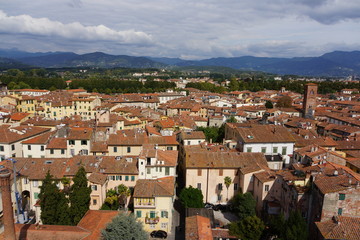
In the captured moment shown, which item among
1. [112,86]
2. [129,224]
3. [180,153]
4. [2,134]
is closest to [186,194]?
[129,224]

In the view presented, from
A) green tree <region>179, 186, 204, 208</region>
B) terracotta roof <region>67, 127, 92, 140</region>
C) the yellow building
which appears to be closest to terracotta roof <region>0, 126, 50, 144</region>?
terracotta roof <region>67, 127, 92, 140</region>

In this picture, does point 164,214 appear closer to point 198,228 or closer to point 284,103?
point 198,228

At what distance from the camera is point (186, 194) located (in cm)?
3834

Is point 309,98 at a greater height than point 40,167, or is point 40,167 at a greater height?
point 309,98

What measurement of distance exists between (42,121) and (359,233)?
215ft

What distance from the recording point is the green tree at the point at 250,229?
3009cm

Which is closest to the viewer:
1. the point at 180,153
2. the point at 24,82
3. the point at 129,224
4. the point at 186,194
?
the point at 129,224

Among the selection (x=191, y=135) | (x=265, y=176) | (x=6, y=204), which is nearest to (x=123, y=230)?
(x=6, y=204)

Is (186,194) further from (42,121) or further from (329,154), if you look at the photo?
(42,121)

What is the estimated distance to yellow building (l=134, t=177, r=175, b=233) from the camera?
34.6 metres

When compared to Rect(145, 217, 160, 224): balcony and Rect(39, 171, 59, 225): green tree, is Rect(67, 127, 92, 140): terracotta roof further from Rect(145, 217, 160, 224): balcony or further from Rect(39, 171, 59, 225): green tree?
Rect(145, 217, 160, 224): balcony

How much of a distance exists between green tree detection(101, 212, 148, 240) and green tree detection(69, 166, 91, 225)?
6.37 m

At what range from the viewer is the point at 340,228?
25.6m

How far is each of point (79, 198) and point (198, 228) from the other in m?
14.5
